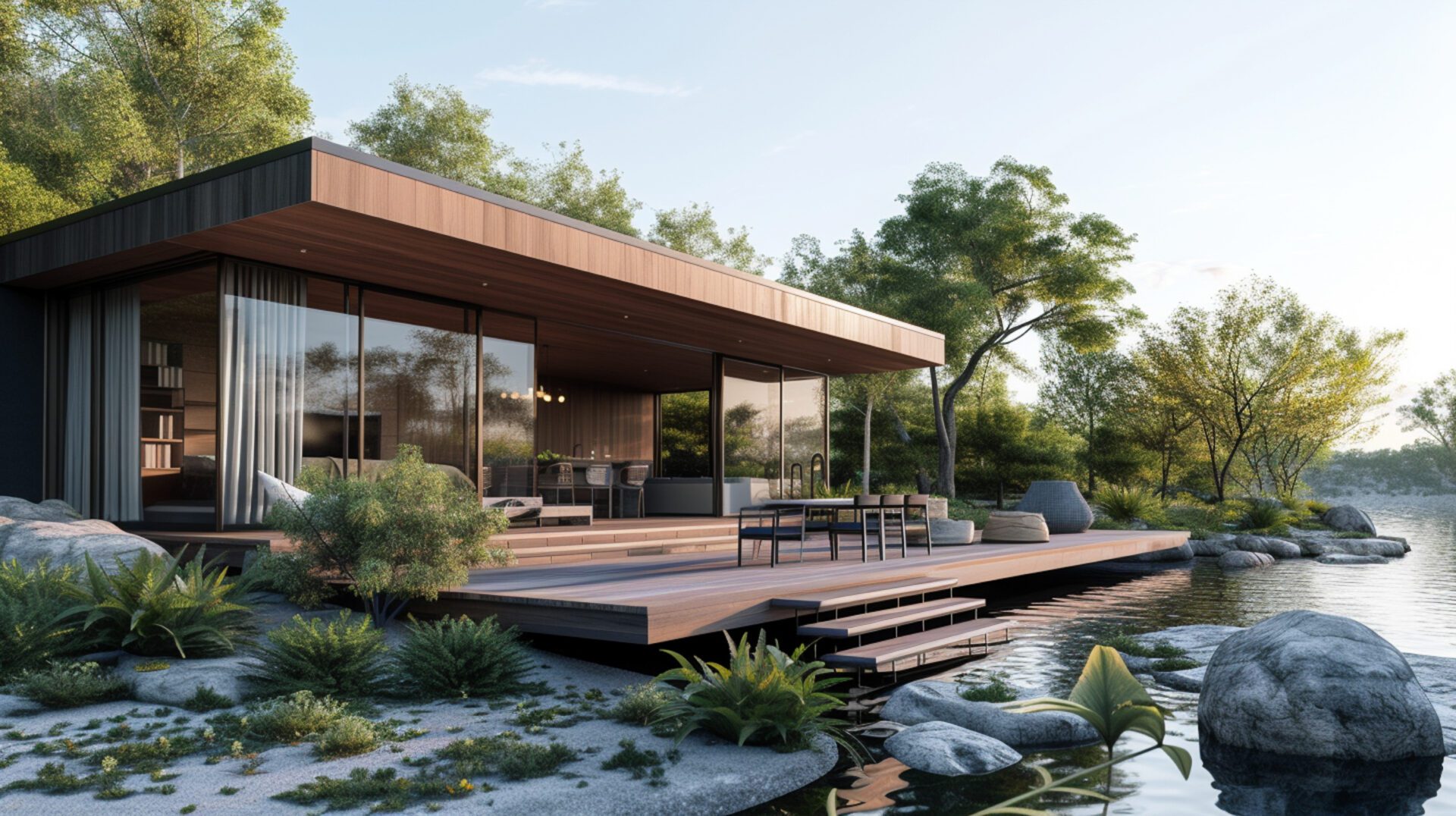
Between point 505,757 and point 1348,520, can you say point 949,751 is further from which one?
point 1348,520

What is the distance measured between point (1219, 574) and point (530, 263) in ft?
35.9

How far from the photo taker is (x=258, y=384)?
8.41 meters

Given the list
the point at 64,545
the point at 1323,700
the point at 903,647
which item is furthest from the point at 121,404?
the point at 1323,700

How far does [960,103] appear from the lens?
1711 centimetres

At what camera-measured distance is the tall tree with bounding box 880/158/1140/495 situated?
25562 mm

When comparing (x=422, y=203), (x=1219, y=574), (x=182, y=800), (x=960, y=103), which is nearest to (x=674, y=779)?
(x=182, y=800)

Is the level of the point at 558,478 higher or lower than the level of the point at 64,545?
higher

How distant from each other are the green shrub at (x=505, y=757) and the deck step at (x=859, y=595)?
94.6 inches

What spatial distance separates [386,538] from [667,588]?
1.78 metres

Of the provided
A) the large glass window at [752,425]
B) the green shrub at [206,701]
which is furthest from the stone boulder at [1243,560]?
the green shrub at [206,701]

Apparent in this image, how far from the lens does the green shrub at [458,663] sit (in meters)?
5.22

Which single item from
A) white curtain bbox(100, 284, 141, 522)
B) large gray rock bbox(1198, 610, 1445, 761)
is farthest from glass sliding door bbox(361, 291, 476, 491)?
large gray rock bbox(1198, 610, 1445, 761)

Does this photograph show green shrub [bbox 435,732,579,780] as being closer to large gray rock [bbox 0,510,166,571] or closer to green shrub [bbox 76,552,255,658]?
green shrub [bbox 76,552,255,658]

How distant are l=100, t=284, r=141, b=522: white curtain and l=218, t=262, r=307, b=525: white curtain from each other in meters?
1.26
